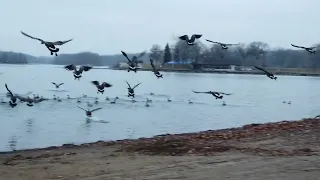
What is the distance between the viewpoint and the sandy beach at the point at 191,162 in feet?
32.2

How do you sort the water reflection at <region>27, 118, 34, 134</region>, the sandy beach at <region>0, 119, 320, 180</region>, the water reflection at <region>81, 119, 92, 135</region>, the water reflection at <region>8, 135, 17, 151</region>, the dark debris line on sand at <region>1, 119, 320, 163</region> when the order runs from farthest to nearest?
the water reflection at <region>81, 119, 92, 135</region> → the water reflection at <region>27, 118, 34, 134</region> → the water reflection at <region>8, 135, 17, 151</region> → the dark debris line on sand at <region>1, 119, 320, 163</region> → the sandy beach at <region>0, 119, 320, 180</region>

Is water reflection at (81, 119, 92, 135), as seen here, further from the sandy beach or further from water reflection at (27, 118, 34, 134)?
the sandy beach

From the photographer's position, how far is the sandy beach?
9.83m

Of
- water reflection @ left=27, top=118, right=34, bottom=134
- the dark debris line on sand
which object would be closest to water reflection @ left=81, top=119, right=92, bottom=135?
water reflection @ left=27, top=118, right=34, bottom=134

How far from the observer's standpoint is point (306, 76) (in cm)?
13488

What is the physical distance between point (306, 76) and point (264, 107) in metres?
95.0

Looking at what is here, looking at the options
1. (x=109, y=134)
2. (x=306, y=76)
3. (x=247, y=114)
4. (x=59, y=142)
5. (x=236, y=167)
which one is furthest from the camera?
(x=306, y=76)

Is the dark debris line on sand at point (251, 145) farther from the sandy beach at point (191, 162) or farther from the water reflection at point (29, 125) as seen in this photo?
the water reflection at point (29, 125)

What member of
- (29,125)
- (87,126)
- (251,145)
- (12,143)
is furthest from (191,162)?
(29,125)

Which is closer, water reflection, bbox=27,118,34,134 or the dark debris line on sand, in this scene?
the dark debris line on sand

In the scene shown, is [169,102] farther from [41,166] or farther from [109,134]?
[41,166]

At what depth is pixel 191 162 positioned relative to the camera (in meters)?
11.1

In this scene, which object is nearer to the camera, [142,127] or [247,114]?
[142,127]

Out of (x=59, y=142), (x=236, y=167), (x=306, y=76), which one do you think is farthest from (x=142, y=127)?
(x=306, y=76)
